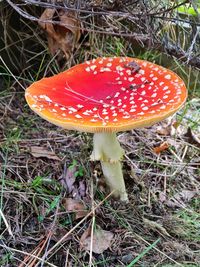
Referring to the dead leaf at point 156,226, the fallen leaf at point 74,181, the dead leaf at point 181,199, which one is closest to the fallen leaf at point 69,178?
the fallen leaf at point 74,181

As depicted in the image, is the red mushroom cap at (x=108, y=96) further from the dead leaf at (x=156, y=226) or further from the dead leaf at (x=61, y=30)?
the dead leaf at (x=156, y=226)

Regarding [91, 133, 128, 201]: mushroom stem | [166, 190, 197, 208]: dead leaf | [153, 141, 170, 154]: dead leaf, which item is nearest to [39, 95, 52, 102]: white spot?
[91, 133, 128, 201]: mushroom stem

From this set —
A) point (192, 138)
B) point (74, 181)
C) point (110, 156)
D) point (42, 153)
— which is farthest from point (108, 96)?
point (192, 138)

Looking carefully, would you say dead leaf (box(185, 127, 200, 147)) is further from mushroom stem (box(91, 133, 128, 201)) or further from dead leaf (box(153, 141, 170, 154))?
mushroom stem (box(91, 133, 128, 201))

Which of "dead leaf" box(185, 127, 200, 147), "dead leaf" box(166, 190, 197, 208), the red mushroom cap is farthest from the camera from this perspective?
"dead leaf" box(185, 127, 200, 147)

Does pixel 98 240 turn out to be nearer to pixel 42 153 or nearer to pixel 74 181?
pixel 74 181
